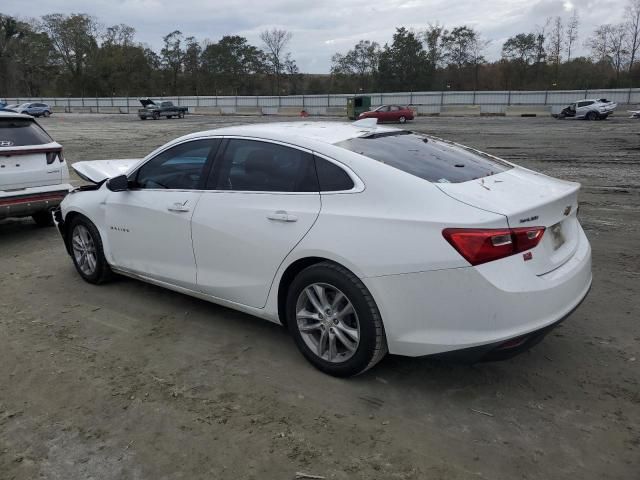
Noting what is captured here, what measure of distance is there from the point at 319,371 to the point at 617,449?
1750mm

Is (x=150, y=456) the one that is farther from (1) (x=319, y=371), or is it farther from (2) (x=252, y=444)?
(1) (x=319, y=371)

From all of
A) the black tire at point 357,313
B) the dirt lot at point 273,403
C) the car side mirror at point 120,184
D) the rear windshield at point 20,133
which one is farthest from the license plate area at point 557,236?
the rear windshield at point 20,133

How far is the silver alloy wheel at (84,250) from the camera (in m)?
5.27

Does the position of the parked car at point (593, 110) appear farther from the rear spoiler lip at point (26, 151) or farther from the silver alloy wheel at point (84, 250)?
the silver alloy wheel at point (84, 250)

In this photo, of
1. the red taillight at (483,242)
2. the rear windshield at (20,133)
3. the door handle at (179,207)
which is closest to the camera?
the red taillight at (483,242)

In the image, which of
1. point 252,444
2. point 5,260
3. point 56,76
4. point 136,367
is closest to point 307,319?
point 252,444

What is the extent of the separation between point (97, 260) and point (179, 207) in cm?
150

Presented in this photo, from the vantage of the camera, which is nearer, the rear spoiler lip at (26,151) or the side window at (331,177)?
the side window at (331,177)

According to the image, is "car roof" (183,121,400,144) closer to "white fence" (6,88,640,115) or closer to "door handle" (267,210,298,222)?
"door handle" (267,210,298,222)

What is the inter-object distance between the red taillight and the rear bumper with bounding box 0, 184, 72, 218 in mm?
5973

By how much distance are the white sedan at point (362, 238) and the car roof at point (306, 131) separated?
0.02m

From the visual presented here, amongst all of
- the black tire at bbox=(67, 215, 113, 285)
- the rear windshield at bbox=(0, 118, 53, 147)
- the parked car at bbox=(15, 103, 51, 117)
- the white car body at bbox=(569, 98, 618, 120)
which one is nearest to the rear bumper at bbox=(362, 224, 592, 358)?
the black tire at bbox=(67, 215, 113, 285)

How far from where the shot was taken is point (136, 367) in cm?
370

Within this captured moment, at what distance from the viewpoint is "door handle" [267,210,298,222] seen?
350cm
